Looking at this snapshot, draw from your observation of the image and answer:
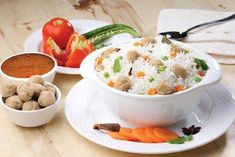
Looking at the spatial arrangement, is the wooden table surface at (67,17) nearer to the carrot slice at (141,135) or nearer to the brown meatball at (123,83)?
the carrot slice at (141,135)

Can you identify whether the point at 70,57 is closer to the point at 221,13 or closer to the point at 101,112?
the point at 101,112

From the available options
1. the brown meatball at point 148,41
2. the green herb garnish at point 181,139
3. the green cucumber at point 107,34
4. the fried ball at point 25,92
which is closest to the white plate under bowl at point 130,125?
the green herb garnish at point 181,139

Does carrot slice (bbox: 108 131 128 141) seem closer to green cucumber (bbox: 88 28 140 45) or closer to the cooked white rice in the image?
the cooked white rice

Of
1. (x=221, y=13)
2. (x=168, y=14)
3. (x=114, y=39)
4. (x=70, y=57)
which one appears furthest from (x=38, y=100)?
(x=221, y=13)

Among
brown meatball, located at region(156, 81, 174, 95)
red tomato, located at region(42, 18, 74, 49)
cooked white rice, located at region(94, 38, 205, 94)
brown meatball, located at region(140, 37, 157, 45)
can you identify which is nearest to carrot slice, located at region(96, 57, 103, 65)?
cooked white rice, located at region(94, 38, 205, 94)

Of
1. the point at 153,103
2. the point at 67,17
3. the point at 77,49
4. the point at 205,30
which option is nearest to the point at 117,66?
the point at 153,103

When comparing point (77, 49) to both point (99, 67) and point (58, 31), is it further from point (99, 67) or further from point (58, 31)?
point (99, 67)
